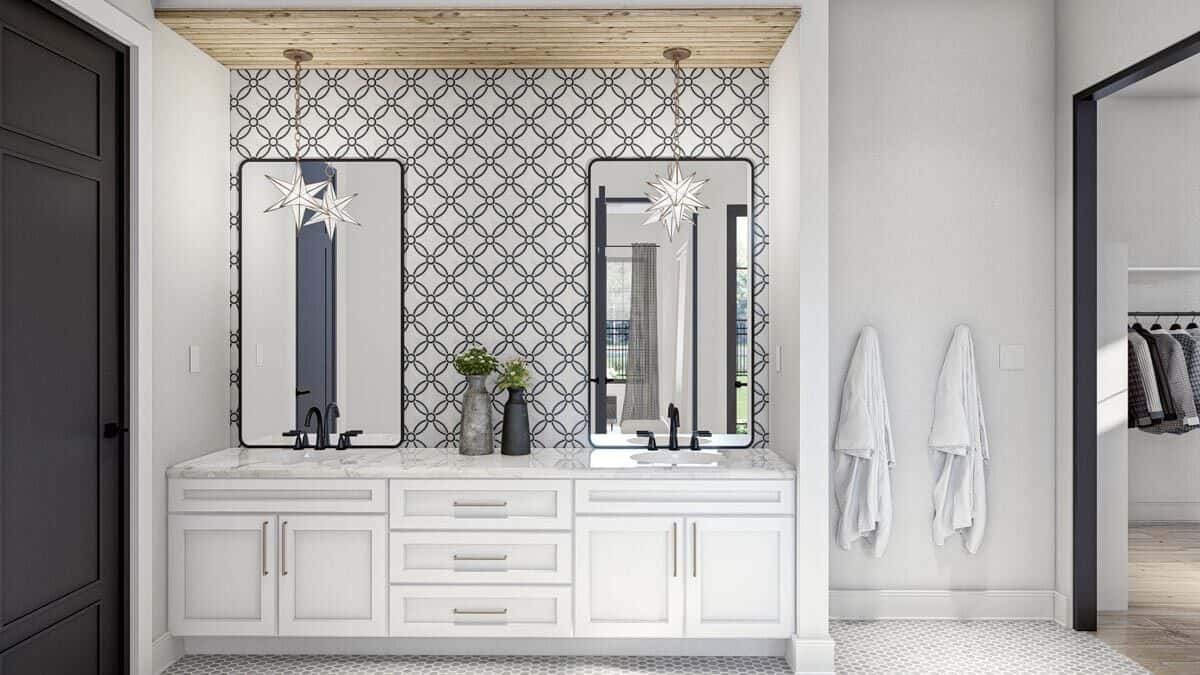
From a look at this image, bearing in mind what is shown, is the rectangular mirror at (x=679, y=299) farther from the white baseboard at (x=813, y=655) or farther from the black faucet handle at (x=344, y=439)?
the black faucet handle at (x=344, y=439)

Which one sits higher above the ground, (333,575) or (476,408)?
(476,408)

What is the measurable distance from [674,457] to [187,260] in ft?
6.91

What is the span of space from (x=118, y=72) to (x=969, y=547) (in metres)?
3.82

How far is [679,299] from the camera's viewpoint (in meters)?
3.60

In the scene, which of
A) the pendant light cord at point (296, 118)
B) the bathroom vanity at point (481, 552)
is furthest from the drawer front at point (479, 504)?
the pendant light cord at point (296, 118)

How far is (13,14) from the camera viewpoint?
7.65 ft

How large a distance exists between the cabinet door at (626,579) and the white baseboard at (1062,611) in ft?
5.68

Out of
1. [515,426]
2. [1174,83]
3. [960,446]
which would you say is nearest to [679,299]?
[515,426]

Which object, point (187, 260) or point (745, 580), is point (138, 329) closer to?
point (187, 260)

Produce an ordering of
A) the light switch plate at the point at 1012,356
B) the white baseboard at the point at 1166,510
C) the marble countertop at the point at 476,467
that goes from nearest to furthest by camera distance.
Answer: the marble countertop at the point at 476,467
the light switch plate at the point at 1012,356
the white baseboard at the point at 1166,510

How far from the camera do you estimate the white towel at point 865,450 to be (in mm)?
3439

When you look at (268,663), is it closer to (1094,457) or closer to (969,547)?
(969,547)

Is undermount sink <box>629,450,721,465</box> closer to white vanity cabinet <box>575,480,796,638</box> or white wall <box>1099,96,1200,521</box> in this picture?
white vanity cabinet <box>575,480,796,638</box>

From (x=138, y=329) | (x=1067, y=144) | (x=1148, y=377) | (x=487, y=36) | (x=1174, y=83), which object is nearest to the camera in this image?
(x=138, y=329)
